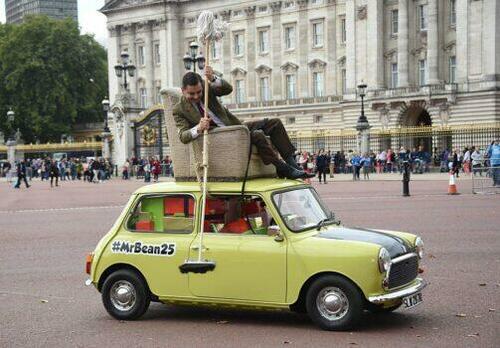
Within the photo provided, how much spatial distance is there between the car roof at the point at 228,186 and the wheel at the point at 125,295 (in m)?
0.94

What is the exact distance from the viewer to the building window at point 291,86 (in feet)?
253

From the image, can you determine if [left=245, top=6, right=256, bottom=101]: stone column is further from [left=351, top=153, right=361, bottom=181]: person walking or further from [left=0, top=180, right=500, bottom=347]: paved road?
[left=0, top=180, right=500, bottom=347]: paved road

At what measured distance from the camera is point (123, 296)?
8477mm

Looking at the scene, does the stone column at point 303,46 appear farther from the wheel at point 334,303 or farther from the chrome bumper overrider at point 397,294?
the wheel at point 334,303

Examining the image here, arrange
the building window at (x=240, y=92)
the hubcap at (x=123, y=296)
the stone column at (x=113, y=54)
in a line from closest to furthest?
the hubcap at (x=123, y=296) → the building window at (x=240, y=92) → the stone column at (x=113, y=54)

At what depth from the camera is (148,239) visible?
843 cm

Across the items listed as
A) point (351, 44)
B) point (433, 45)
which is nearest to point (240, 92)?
point (351, 44)

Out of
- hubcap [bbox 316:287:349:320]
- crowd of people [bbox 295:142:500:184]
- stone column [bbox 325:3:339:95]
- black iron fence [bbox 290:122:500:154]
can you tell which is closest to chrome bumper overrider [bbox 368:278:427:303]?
hubcap [bbox 316:287:349:320]

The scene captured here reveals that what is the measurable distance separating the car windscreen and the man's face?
58.5 inches

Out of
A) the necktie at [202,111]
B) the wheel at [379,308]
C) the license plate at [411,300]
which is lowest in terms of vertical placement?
the wheel at [379,308]

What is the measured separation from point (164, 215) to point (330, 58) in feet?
217

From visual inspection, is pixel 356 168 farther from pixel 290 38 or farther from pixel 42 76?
pixel 42 76

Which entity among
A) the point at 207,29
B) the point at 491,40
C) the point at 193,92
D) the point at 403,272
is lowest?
the point at 403,272

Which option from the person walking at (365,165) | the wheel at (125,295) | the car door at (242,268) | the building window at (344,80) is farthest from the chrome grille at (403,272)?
the building window at (344,80)
